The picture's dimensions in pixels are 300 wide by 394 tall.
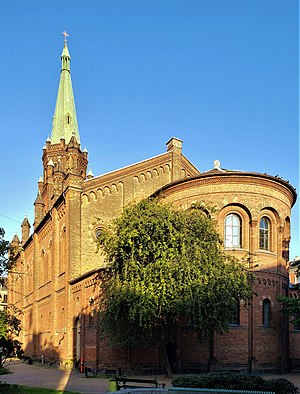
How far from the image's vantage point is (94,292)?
2861cm

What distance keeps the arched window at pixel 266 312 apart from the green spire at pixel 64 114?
3449 cm

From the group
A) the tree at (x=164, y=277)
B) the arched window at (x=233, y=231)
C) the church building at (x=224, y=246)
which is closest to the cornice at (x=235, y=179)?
the church building at (x=224, y=246)

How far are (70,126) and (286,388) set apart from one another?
154 ft

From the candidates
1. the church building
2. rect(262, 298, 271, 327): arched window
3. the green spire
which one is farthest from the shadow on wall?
the green spire

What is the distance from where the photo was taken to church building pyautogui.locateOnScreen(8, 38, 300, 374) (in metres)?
26.8

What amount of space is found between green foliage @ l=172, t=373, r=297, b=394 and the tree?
18.7 feet

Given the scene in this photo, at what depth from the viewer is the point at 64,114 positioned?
57094 mm

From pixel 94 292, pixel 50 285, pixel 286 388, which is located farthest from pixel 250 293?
pixel 50 285

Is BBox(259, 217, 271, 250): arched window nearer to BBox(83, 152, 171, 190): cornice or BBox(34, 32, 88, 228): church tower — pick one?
BBox(83, 152, 171, 190): cornice

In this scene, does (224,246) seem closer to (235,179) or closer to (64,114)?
(235,179)

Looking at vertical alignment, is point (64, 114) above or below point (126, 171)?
above

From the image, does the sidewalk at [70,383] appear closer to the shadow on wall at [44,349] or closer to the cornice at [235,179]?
the shadow on wall at [44,349]

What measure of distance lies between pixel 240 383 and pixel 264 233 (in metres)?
15.2

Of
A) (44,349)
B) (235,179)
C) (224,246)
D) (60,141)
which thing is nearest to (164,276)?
(224,246)
